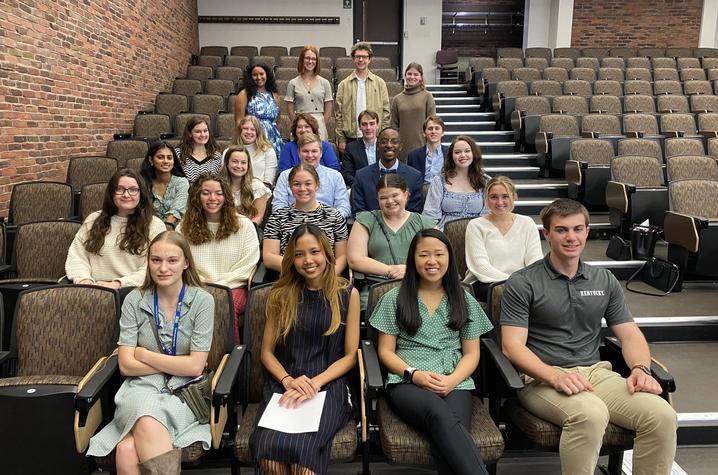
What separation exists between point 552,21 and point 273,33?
5.22 meters

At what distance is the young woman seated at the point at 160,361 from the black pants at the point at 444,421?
0.65 m

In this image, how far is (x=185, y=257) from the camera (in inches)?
74.1

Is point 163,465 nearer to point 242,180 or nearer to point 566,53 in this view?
point 242,180

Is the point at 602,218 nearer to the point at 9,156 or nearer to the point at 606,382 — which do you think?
the point at 606,382

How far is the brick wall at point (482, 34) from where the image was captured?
42.8ft

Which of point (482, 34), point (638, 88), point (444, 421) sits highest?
point (482, 34)

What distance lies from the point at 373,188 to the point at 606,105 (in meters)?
4.43

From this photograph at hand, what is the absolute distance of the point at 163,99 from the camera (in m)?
6.12

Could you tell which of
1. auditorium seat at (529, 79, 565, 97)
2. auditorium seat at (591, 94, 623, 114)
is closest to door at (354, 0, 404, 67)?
auditorium seat at (529, 79, 565, 97)

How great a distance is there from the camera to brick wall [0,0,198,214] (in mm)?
3613

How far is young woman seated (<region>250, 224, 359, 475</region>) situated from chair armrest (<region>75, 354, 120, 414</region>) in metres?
0.50

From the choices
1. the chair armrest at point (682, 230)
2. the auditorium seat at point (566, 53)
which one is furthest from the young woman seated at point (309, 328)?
the auditorium seat at point (566, 53)

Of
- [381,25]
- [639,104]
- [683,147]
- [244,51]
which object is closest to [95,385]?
[683,147]

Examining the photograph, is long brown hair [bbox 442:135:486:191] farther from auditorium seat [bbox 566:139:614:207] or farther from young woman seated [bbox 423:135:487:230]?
auditorium seat [bbox 566:139:614:207]
